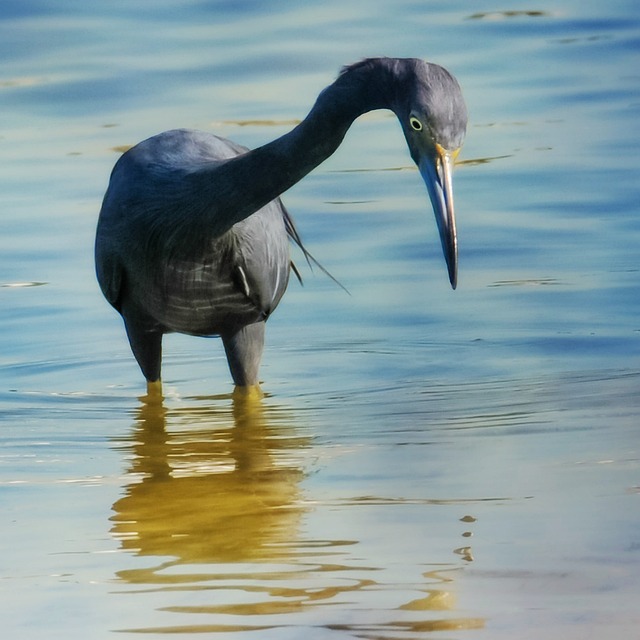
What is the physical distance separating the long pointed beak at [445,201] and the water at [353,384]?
61 centimetres

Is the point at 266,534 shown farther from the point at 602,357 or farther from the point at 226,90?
the point at 226,90

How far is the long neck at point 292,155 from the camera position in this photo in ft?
14.8

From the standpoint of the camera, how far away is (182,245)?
5.21m

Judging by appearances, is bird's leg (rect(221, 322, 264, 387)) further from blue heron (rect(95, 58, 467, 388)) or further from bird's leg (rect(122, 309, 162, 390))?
bird's leg (rect(122, 309, 162, 390))

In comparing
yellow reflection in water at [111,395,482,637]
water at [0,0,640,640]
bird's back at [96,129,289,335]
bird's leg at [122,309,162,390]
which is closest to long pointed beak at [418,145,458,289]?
water at [0,0,640,640]

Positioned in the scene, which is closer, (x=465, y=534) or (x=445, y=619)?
(x=445, y=619)

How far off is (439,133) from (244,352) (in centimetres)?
174

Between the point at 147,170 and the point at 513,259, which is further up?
the point at 147,170

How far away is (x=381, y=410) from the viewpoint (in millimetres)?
5488

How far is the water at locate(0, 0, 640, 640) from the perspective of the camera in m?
3.35

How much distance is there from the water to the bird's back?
1.30 ft

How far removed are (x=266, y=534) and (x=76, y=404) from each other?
213 centimetres

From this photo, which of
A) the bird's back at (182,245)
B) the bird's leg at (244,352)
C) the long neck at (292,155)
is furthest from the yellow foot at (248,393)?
the long neck at (292,155)

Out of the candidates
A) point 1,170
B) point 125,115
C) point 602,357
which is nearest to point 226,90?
point 125,115
